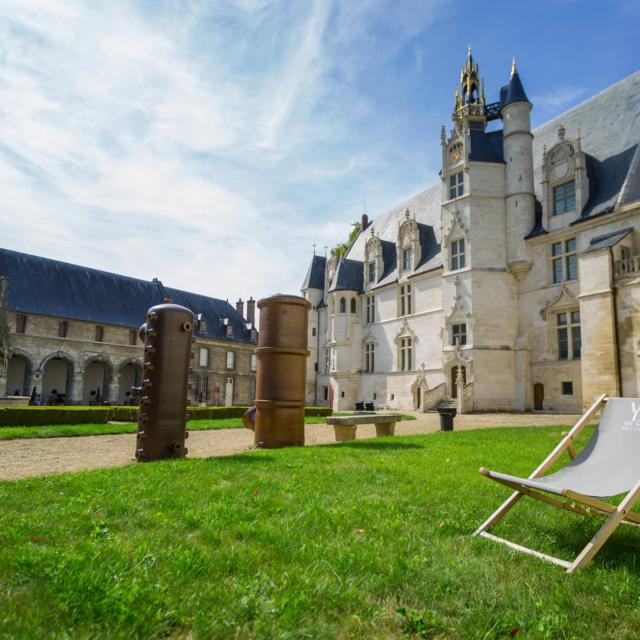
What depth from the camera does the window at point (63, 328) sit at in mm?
36000

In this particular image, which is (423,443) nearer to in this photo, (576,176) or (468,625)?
(468,625)

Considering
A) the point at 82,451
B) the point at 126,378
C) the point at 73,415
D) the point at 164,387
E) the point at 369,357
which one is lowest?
the point at 82,451

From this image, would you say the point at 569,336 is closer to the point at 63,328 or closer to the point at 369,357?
the point at 369,357

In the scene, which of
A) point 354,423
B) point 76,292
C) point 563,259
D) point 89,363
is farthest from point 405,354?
point 76,292

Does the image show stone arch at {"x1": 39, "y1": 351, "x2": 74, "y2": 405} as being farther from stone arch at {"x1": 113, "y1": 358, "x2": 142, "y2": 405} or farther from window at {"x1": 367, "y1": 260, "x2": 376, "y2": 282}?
window at {"x1": 367, "y1": 260, "x2": 376, "y2": 282}

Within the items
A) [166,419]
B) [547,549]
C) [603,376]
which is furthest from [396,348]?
[547,549]

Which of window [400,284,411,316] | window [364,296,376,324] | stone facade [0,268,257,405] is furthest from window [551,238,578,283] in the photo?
stone facade [0,268,257,405]

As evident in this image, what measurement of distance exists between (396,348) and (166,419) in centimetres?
2602

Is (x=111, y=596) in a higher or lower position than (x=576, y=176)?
lower

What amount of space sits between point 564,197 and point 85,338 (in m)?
33.0

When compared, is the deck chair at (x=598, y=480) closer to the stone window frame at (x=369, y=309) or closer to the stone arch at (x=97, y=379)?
the stone window frame at (x=369, y=309)

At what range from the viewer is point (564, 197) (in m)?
24.3

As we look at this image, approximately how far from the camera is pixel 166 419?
27.2 ft

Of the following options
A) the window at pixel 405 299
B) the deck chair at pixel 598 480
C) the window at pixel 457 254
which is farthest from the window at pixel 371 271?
the deck chair at pixel 598 480
